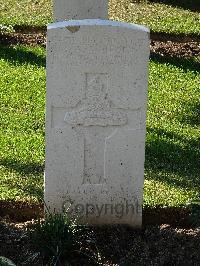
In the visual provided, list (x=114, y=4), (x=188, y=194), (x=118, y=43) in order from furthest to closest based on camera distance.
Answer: (x=114, y=4)
(x=188, y=194)
(x=118, y=43)

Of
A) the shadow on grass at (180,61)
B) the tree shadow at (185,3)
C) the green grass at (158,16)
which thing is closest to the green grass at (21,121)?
the shadow on grass at (180,61)

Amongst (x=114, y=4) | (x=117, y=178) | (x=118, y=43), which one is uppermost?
(x=114, y=4)

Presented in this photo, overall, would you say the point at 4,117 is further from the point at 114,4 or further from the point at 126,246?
the point at 114,4

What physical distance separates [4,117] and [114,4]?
6.73m

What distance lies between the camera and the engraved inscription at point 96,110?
5559mm

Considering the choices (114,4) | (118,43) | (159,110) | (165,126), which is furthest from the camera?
(114,4)

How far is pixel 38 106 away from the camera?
9.22 m

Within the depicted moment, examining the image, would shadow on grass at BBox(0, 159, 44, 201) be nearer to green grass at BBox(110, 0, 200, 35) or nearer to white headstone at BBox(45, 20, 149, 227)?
white headstone at BBox(45, 20, 149, 227)

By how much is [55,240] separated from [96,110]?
968 millimetres

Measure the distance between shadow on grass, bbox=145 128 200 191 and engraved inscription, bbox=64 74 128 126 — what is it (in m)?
1.58

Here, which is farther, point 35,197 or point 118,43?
point 35,197

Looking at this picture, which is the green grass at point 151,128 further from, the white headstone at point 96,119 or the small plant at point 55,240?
the small plant at point 55,240

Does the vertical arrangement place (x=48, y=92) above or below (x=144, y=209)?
above

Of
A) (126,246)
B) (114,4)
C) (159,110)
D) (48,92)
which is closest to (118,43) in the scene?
(48,92)
